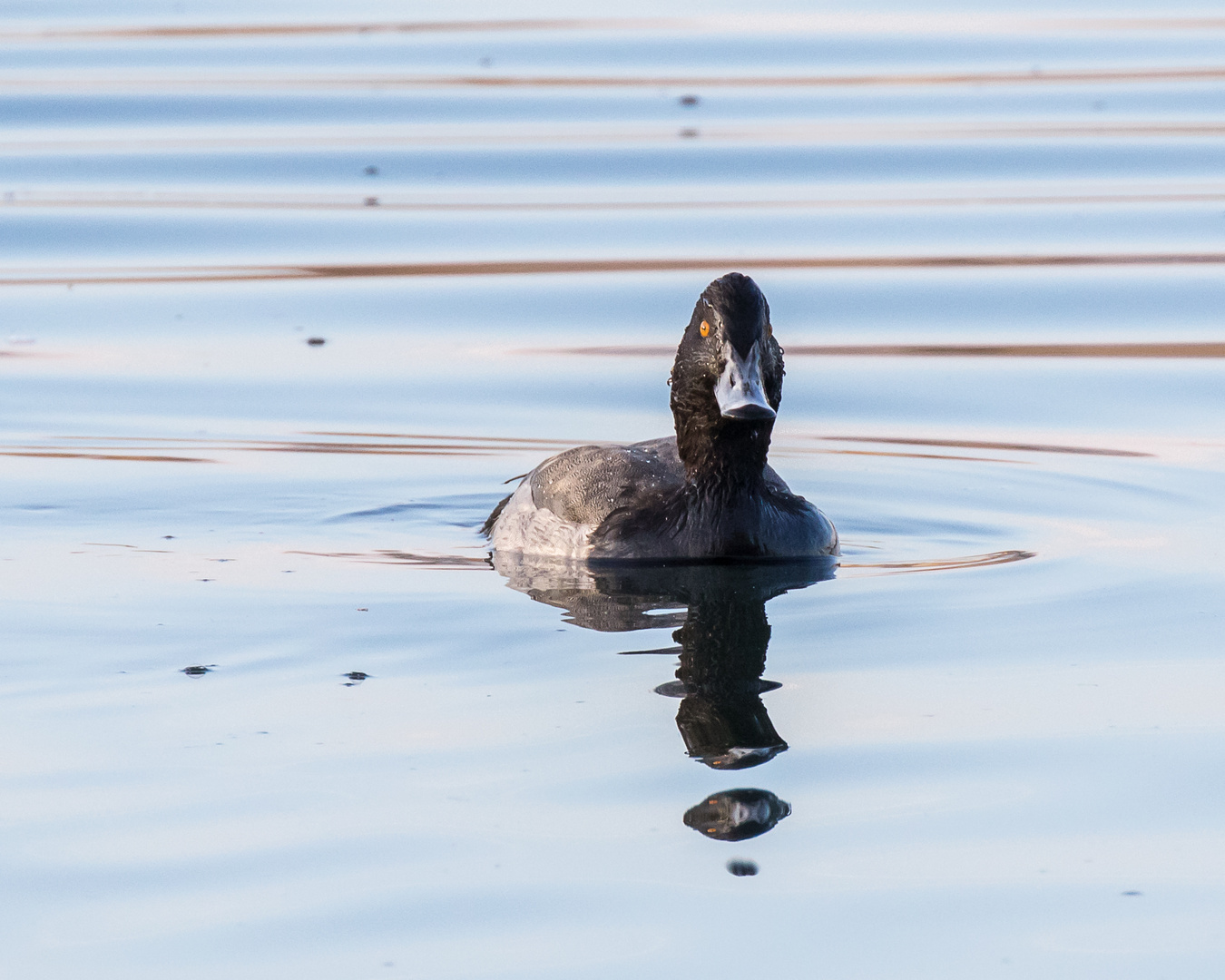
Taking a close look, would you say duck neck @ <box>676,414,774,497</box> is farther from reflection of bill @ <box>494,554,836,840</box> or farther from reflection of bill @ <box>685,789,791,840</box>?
reflection of bill @ <box>685,789,791,840</box>

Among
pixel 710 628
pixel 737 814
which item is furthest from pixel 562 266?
pixel 737 814

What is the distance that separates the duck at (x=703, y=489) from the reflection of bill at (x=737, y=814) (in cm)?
300

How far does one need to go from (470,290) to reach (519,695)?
851 centimetres

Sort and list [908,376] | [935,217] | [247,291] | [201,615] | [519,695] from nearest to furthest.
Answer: [519,695]
[201,615]
[908,376]
[247,291]
[935,217]

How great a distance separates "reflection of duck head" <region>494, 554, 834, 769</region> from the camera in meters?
5.86

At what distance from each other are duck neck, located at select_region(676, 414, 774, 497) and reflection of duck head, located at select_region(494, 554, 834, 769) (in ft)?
1.16

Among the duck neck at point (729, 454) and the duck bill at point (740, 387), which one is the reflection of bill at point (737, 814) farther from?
the duck neck at point (729, 454)

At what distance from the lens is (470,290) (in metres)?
14.4

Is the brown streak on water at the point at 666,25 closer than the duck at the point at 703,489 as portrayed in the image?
No

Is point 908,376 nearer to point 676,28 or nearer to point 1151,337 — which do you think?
point 1151,337

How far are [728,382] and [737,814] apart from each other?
10.6 ft

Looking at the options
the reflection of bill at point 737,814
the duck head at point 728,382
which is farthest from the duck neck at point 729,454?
the reflection of bill at point 737,814

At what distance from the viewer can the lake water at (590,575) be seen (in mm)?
4660

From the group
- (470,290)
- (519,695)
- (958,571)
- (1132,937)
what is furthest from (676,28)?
(1132,937)
